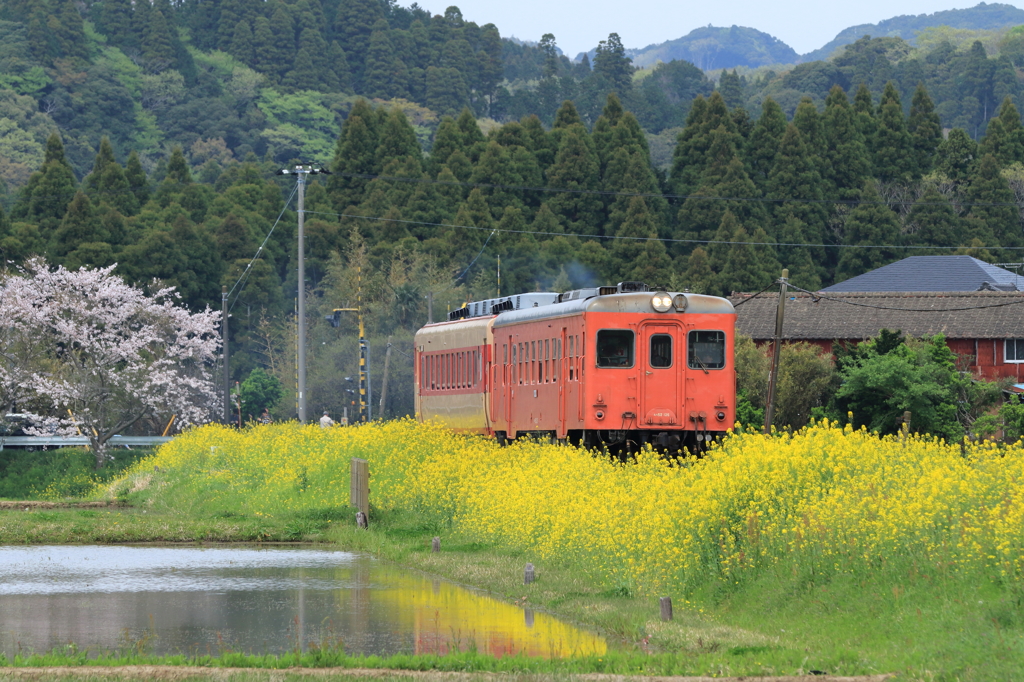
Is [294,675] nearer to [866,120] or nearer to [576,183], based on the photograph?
[576,183]

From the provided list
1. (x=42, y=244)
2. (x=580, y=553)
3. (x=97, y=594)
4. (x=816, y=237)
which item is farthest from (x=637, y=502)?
(x=816, y=237)

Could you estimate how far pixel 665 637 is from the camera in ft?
35.3

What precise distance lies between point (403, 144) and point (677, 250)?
53.7ft

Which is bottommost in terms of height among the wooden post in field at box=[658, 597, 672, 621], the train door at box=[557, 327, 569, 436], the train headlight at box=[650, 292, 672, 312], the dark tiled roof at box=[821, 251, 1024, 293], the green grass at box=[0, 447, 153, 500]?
the green grass at box=[0, 447, 153, 500]

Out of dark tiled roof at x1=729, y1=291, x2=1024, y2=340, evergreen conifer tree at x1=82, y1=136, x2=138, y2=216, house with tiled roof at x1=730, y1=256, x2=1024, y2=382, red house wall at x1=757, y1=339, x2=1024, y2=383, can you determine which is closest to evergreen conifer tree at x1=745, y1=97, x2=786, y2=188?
house with tiled roof at x1=730, y1=256, x2=1024, y2=382

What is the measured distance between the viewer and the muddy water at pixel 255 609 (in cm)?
1112

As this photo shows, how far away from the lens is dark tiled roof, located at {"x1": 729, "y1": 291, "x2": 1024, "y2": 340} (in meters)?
46.7

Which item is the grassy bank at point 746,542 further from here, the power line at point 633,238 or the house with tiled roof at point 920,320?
the power line at point 633,238

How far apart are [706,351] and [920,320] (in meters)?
28.6

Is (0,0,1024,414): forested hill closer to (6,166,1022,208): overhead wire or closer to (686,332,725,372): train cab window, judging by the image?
(6,166,1022,208): overhead wire

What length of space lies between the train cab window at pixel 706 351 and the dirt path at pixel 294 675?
39.8ft

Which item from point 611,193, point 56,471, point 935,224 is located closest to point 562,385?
point 56,471

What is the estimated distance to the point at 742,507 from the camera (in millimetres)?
12984

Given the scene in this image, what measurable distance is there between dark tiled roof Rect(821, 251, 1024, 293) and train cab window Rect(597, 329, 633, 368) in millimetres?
37679
